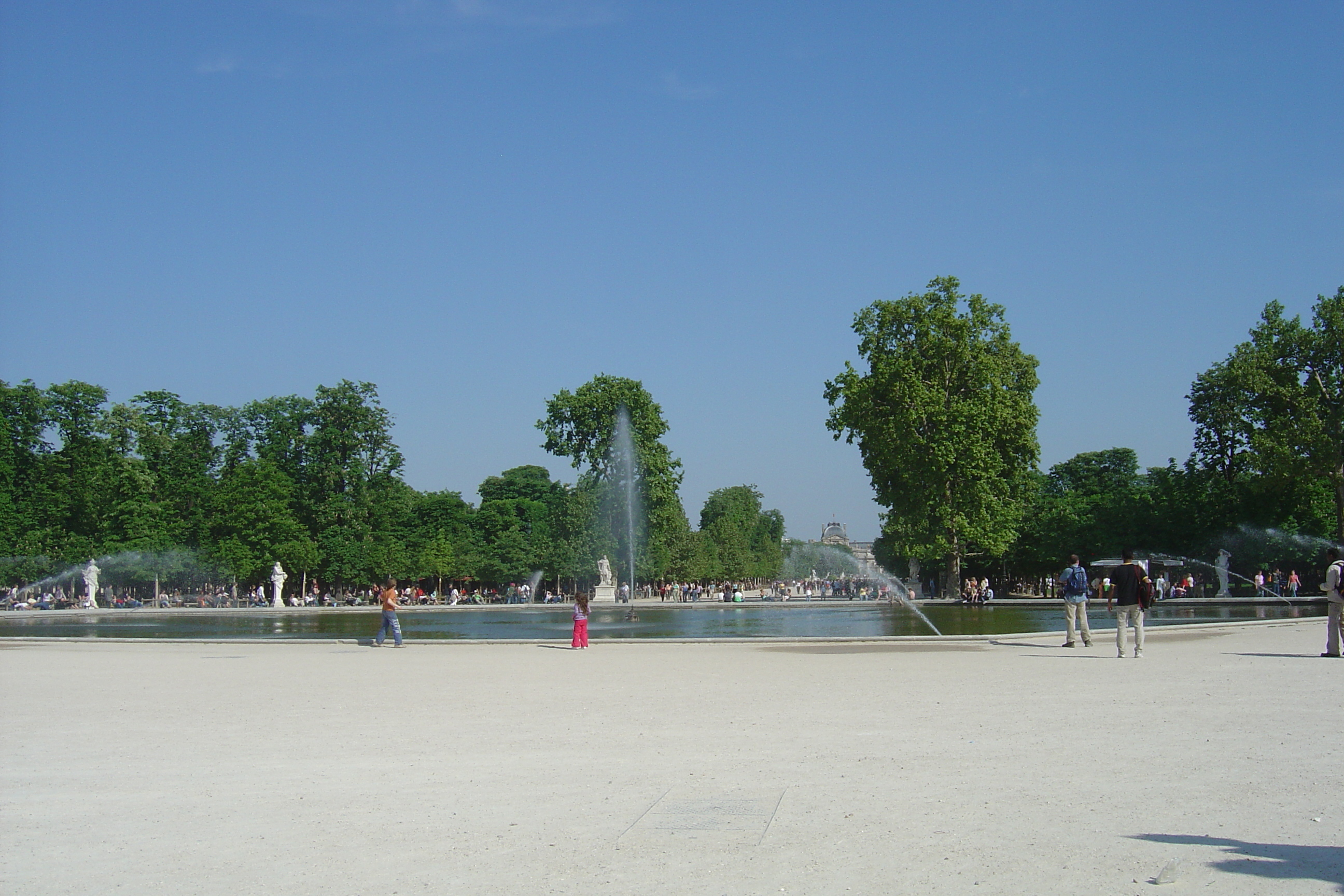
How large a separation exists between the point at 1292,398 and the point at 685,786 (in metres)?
55.1

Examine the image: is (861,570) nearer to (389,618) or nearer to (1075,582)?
(389,618)

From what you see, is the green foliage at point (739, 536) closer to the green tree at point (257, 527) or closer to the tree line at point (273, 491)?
the tree line at point (273, 491)

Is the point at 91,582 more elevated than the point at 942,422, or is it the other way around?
the point at 942,422

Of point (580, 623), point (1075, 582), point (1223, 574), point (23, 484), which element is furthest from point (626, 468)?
point (1075, 582)

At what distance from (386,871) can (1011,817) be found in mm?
3514

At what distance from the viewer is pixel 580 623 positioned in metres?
22.1

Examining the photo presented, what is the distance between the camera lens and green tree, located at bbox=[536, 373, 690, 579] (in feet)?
231

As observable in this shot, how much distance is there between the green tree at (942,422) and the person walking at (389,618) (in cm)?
3451

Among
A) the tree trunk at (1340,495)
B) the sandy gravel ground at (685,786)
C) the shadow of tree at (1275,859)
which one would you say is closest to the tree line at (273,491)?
the tree trunk at (1340,495)

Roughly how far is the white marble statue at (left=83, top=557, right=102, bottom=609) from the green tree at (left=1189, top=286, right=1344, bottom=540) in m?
61.4

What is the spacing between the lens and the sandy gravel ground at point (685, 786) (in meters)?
5.58

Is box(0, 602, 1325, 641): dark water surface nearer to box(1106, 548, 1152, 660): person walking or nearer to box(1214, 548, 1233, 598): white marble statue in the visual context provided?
box(1106, 548, 1152, 660): person walking

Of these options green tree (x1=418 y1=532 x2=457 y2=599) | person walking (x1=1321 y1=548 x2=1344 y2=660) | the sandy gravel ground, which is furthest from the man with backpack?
green tree (x1=418 y1=532 x2=457 y2=599)

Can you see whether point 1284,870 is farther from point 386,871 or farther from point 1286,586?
point 1286,586
